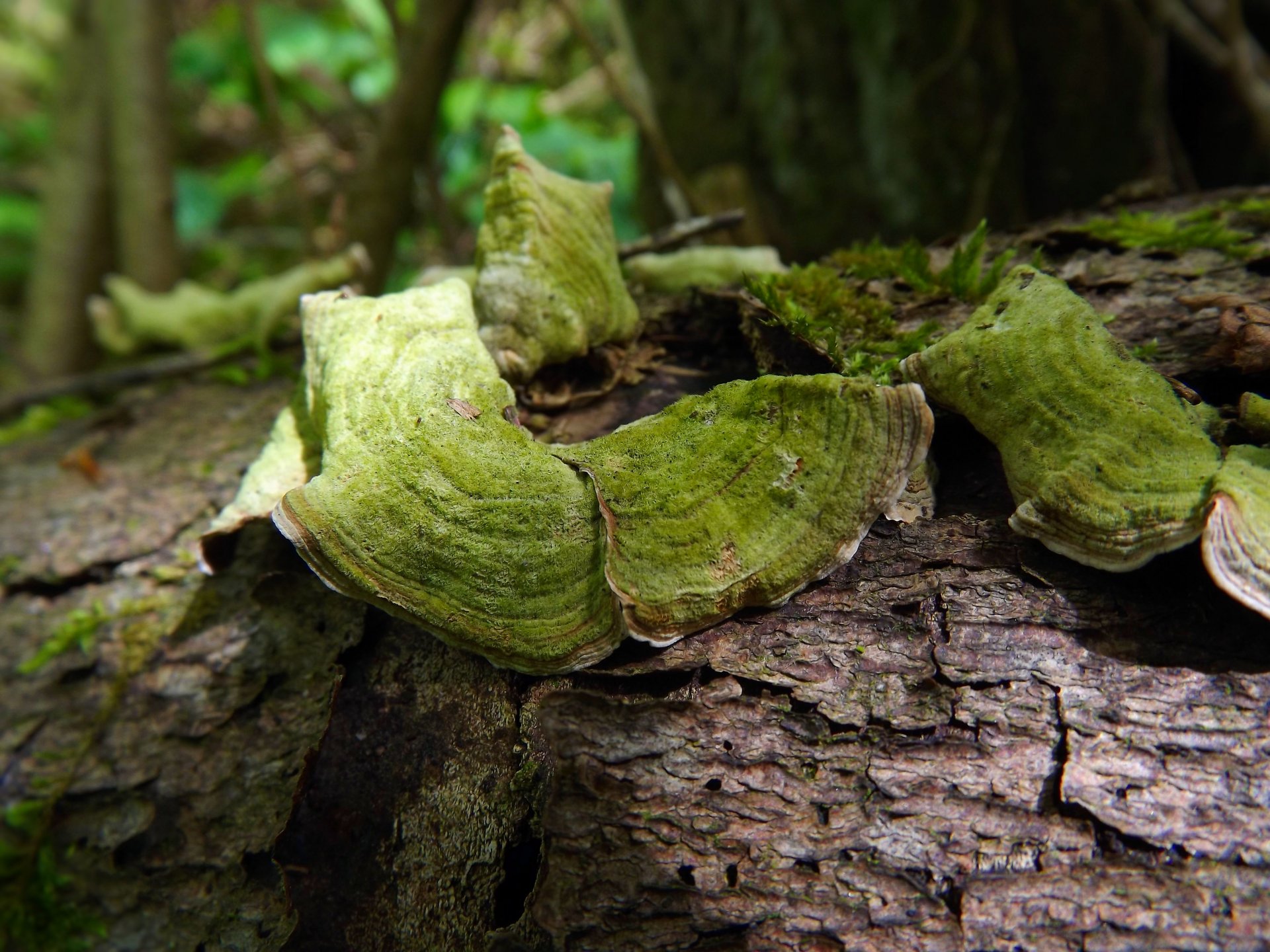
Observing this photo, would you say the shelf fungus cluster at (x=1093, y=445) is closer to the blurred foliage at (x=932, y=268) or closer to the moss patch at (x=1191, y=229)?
the blurred foliage at (x=932, y=268)

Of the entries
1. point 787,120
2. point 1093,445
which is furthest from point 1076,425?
point 787,120

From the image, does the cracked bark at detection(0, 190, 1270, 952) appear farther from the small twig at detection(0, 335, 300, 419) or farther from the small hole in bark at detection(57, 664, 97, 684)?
the small twig at detection(0, 335, 300, 419)

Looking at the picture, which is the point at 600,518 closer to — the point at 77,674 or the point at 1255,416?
the point at 1255,416

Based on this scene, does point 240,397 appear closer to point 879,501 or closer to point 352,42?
point 879,501

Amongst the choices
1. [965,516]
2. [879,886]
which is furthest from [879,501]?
[879,886]

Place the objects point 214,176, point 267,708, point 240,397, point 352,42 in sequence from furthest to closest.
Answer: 1. point 214,176
2. point 352,42
3. point 240,397
4. point 267,708

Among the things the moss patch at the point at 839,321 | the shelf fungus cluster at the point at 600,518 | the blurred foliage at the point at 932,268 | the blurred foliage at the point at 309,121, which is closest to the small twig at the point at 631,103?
the blurred foliage at the point at 309,121
